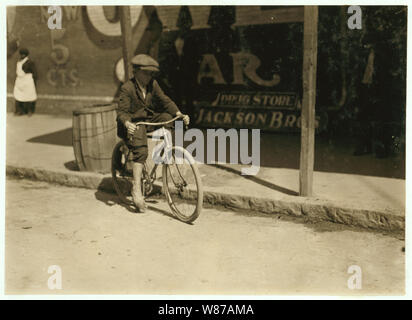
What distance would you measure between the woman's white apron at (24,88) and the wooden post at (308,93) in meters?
9.26

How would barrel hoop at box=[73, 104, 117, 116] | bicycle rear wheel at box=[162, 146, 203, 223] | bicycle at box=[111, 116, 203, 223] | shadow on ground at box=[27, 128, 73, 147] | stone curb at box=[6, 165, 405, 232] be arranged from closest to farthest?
stone curb at box=[6, 165, 405, 232] → bicycle rear wheel at box=[162, 146, 203, 223] → bicycle at box=[111, 116, 203, 223] → barrel hoop at box=[73, 104, 117, 116] → shadow on ground at box=[27, 128, 73, 147]

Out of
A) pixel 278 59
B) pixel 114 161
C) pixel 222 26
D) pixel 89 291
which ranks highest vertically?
pixel 222 26

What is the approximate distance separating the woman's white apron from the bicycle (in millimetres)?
7479

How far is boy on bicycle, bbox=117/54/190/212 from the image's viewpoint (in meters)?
5.27

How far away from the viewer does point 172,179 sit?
5496mm

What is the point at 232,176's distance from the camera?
6.71 m

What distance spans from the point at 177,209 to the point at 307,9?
8.42 feet

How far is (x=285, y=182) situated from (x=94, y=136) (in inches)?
105

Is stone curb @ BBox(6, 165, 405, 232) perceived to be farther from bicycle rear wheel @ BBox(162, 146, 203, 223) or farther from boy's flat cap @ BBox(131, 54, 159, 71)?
boy's flat cap @ BBox(131, 54, 159, 71)

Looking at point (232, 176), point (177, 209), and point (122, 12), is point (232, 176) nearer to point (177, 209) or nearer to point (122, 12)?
point (177, 209)

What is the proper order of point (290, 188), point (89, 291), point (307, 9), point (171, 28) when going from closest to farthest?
1. point (89, 291)
2. point (307, 9)
3. point (290, 188)
4. point (171, 28)

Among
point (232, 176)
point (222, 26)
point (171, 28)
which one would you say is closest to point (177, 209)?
point (232, 176)

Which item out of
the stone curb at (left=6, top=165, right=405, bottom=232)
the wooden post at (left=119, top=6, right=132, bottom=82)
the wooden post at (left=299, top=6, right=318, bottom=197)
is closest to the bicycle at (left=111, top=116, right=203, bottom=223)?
the stone curb at (left=6, top=165, right=405, bottom=232)

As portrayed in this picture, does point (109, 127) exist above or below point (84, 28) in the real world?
below
